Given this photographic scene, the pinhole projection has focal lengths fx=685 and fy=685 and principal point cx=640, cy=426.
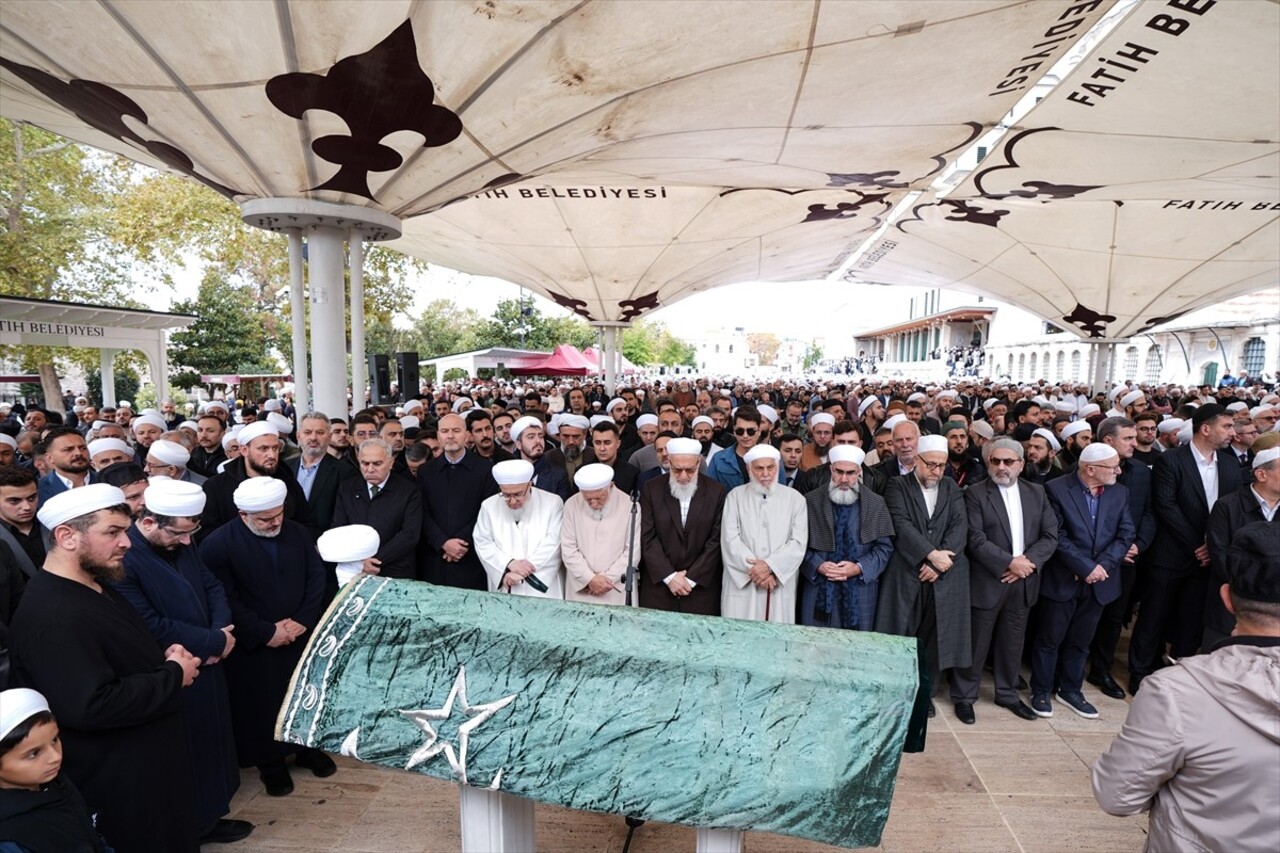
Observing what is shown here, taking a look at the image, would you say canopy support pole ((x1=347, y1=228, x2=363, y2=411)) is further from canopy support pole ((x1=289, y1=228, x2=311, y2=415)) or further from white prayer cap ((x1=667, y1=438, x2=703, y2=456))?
white prayer cap ((x1=667, y1=438, x2=703, y2=456))

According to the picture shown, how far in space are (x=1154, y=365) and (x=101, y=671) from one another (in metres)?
48.0

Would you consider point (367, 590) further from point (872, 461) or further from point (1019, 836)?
point (872, 461)

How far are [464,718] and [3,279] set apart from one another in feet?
80.0

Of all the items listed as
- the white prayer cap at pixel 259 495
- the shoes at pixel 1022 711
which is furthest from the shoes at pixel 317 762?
the shoes at pixel 1022 711

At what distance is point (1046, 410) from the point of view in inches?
332

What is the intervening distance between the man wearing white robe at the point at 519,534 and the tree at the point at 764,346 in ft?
387

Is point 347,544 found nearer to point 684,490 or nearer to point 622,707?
point 622,707

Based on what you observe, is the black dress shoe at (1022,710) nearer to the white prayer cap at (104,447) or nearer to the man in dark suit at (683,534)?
the man in dark suit at (683,534)

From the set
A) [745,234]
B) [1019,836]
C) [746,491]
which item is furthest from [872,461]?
[745,234]

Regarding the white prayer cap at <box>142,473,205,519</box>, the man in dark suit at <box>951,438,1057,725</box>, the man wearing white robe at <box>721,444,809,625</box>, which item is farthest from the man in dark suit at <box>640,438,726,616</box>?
the white prayer cap at <box>142,473,205,519</box>

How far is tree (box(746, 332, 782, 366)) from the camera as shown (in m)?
121

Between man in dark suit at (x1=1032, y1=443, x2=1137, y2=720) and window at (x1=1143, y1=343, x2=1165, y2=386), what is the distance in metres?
41.9

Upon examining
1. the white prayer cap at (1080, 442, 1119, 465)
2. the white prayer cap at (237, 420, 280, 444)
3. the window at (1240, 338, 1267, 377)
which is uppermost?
the window at (1240, 338, 1267, 377)

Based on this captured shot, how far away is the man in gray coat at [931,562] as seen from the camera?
172 inches
